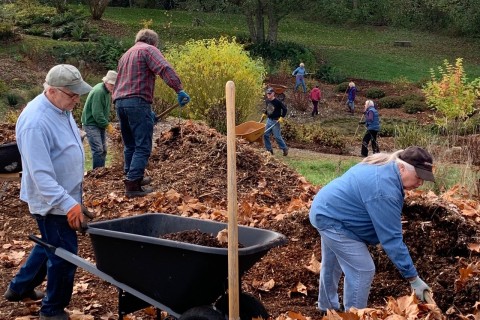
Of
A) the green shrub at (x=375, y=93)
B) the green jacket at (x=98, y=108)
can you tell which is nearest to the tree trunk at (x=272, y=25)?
the green shrub at (x=375, y=93)

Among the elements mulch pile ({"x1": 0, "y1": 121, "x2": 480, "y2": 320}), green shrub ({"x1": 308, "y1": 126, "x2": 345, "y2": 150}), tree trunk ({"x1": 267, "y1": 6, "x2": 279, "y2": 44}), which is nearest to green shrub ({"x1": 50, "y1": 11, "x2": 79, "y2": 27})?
tree trunk ({"x1": 267, "y1": 6, "x2": 279, "y2": 44})

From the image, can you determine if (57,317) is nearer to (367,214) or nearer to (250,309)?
(250,309)

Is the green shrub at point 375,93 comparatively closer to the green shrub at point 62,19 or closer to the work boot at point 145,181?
the green shrub at point 62,19

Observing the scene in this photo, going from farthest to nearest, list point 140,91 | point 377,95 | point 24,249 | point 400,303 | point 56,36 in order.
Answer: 1. point 56,36
2. point 377,95
3. point 140,91
4. point 24,249
5. point 400,303

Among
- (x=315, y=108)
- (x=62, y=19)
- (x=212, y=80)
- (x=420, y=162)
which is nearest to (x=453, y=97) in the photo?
(x=212, y=80)

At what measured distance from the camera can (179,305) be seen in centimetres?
458

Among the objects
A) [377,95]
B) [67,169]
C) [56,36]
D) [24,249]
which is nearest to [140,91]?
[24,249]

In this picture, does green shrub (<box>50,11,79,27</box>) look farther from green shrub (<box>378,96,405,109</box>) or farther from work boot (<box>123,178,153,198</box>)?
work boot (<box>123,178,153,198</box>)

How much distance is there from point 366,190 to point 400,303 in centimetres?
71

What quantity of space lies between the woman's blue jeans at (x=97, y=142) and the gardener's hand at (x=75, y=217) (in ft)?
19.3

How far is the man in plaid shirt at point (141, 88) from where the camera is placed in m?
8.09

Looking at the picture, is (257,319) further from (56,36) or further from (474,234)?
(56,36)

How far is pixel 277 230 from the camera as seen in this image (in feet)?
22.7

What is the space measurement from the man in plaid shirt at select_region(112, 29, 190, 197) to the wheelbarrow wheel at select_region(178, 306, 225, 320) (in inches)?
154
